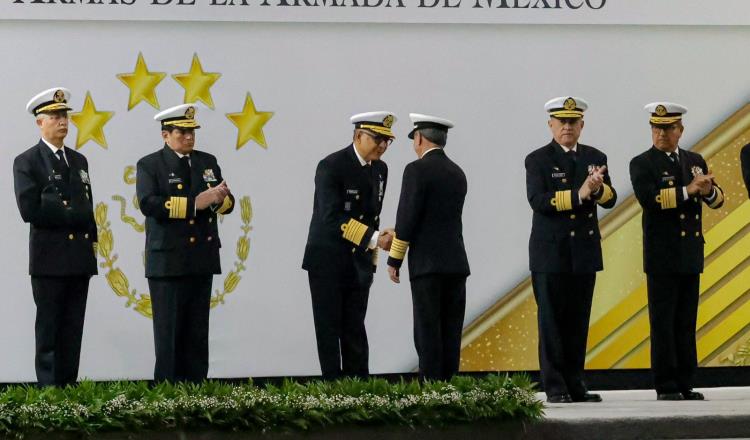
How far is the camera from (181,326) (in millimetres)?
8711

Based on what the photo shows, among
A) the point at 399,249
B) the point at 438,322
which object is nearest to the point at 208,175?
the point at 399,249

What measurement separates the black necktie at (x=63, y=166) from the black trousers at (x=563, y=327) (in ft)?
9.09

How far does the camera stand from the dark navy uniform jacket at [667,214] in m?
8.85

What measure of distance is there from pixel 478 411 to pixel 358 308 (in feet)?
5.10

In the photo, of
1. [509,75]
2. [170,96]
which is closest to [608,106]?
[509,75]

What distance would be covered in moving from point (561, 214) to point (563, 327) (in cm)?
67

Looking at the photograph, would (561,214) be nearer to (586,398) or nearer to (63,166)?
(586,398)

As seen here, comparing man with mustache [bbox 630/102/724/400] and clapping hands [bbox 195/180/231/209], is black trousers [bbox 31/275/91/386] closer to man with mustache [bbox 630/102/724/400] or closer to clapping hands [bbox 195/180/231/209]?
clapping hands [bbox 195/180/231/209]

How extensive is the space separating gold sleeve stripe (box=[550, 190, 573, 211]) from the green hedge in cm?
138

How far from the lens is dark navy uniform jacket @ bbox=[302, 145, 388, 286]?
28.2 feet

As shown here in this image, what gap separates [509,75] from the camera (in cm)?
978

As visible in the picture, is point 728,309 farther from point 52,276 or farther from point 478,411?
point 52,276

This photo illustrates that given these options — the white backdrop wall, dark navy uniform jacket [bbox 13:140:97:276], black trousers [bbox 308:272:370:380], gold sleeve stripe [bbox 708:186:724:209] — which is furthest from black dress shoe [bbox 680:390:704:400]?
dark navy uniform jacket [bbox 13:140:97:276]

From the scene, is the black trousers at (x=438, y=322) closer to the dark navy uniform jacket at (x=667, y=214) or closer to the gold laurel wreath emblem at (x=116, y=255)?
the dark navy uniform jacket at (x=667, y=214)
